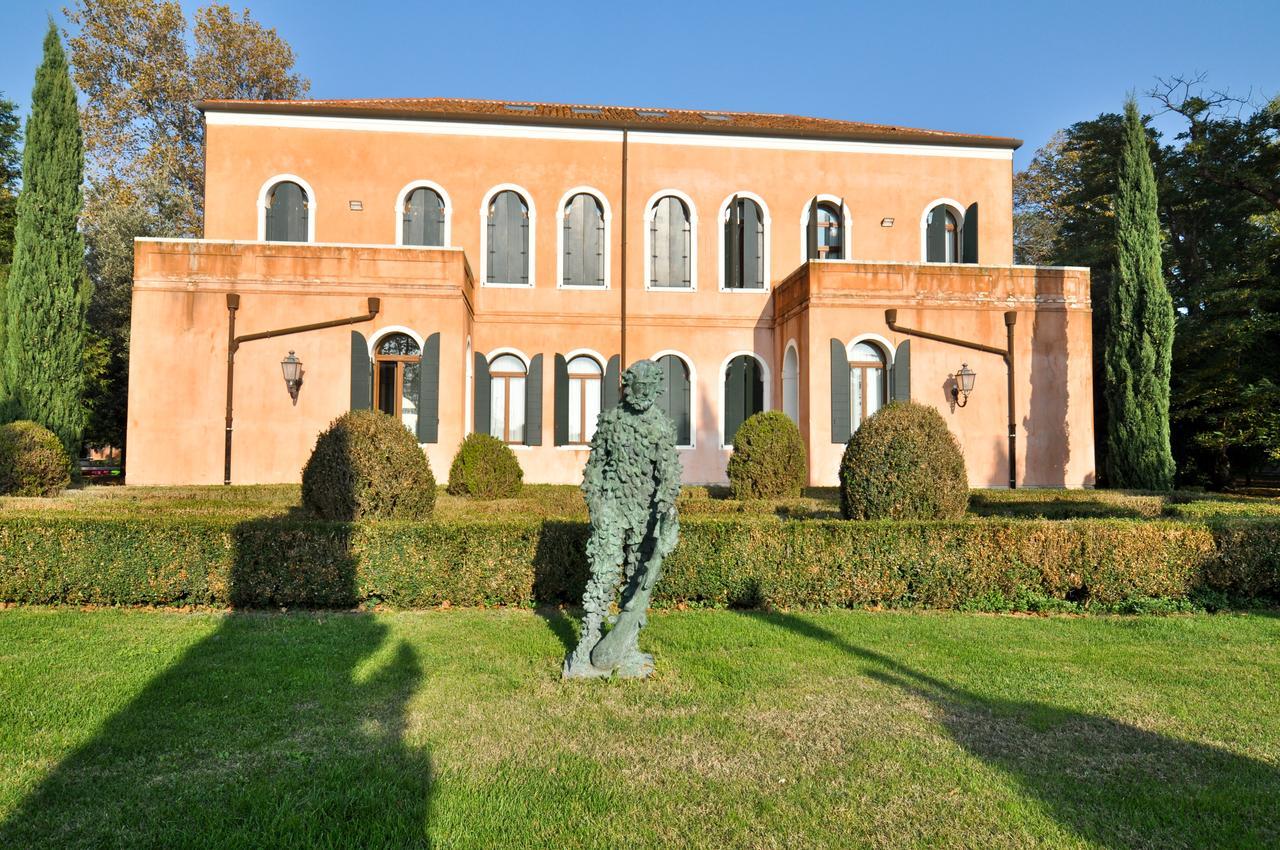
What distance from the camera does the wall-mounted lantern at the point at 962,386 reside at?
15.3 metres

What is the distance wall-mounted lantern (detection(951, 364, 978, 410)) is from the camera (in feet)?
50.3

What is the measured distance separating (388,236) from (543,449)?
6.09 m

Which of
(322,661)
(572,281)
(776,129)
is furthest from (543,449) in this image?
(322,661)

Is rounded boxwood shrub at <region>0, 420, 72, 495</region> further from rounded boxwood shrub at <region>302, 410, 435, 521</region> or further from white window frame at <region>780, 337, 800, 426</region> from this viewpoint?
white window frame at <region>780, 337, 800, 426</region>

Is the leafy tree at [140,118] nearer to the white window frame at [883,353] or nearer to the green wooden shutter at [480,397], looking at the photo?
the green wooden shutter at [480,397]

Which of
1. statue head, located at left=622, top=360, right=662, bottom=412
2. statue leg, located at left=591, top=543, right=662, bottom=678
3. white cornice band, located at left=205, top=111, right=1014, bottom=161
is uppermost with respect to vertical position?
white cornice band, located at left=205, top=111, right=1014, bottom=161

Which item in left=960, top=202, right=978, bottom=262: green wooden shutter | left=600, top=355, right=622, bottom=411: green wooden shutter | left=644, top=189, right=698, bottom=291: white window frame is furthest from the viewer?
left=960, top=202, right=978, bottom=262: green wooden shutter

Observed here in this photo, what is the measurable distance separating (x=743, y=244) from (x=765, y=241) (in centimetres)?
57

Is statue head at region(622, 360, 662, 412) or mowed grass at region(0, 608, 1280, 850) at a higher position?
statue head at region(622, 360, 662, 412)

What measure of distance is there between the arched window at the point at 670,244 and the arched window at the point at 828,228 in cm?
Result: 296

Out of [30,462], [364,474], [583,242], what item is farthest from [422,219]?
[364,474]

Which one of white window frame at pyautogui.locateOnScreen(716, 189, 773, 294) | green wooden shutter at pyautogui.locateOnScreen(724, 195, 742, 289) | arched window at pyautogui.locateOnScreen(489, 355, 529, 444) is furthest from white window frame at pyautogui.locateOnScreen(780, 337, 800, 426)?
arched window at pyautogui.locateOnScreen(489, 355, 529, 444)

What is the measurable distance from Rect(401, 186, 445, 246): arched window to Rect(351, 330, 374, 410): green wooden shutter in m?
3.67

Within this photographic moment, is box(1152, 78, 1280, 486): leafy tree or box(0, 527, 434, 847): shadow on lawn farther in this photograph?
box(1152, 78, 1280, 486): leafy tree
